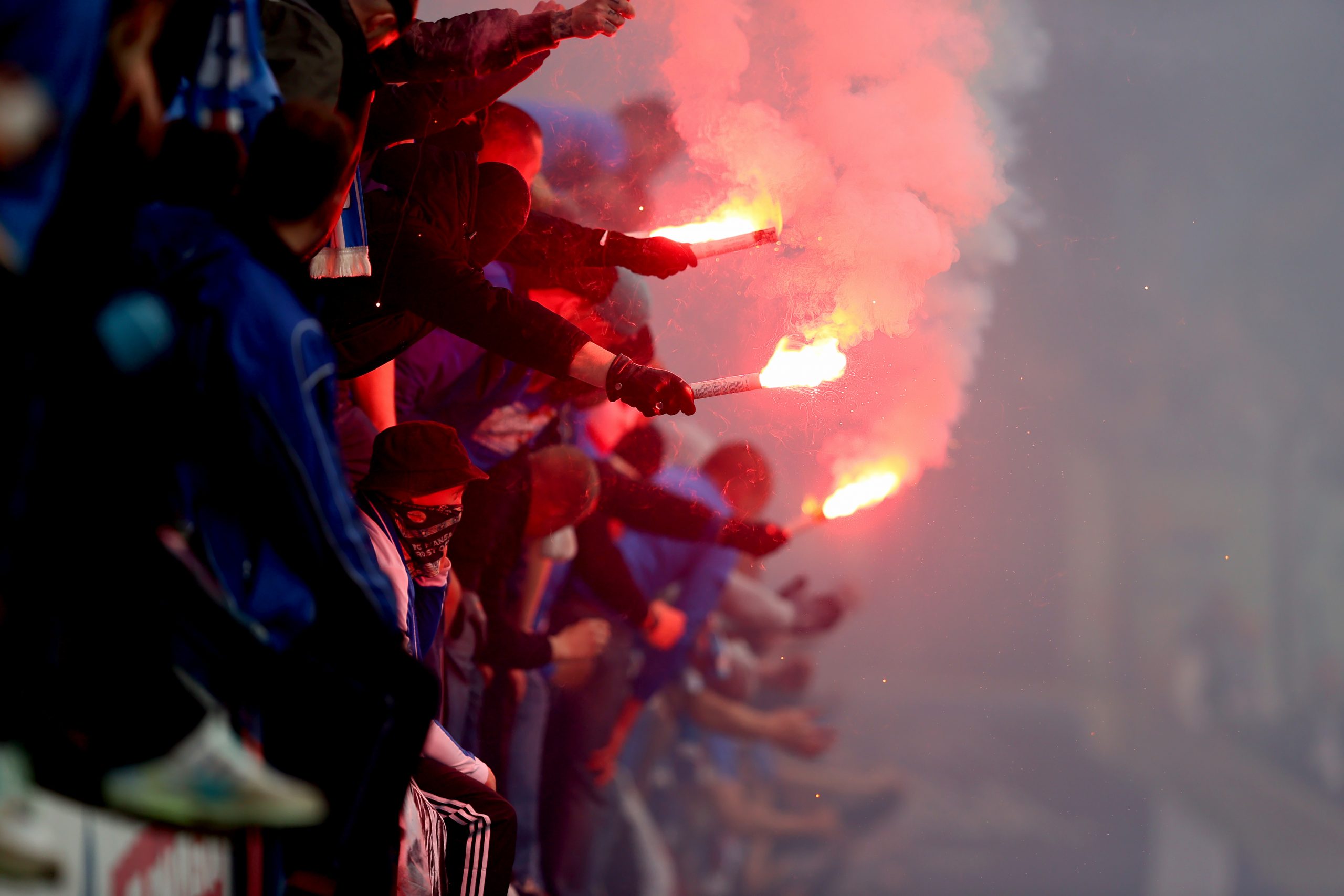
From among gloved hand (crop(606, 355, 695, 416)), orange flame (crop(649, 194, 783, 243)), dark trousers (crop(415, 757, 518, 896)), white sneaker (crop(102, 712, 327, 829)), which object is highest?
white sneaker (crop(102, 712, 327, 829))

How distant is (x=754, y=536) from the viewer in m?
1.95

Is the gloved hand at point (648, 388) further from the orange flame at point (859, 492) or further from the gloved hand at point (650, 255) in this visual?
the orange flame at point (859, 492)

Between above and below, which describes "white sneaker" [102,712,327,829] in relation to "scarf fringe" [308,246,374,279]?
below

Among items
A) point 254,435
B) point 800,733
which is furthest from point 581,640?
point 254,435

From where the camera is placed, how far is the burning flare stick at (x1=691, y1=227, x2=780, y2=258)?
1.53 metres

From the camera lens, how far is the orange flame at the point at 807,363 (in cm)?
144

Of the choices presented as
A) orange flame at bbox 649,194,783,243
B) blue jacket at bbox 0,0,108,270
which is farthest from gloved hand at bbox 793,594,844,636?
blue jacket at bbox 0,0,108,270

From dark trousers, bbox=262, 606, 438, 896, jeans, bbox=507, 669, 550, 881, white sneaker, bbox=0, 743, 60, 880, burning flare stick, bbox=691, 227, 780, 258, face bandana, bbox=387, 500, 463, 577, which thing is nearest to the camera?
white sneaker, bbox=0, 743, 60, 880

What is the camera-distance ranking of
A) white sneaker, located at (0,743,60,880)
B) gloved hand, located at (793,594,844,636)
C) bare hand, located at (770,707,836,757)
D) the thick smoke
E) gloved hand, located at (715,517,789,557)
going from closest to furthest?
white sneaker, located at (0,743,60,880) → the thick smoke → gloved hand, located at (715,517,789,557) → gloved hand, located at (793,594,844,636) → bare hand, located at (770,707,836,757)

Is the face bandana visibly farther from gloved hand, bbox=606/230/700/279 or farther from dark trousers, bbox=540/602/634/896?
dark trousers, bbox=540/602/634/896

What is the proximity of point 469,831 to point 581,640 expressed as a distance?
91 cm

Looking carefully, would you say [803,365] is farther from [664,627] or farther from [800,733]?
[800,733]

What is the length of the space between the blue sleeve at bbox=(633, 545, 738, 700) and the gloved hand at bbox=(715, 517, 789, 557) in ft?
1.68

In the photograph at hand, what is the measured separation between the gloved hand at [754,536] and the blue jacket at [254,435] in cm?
129
